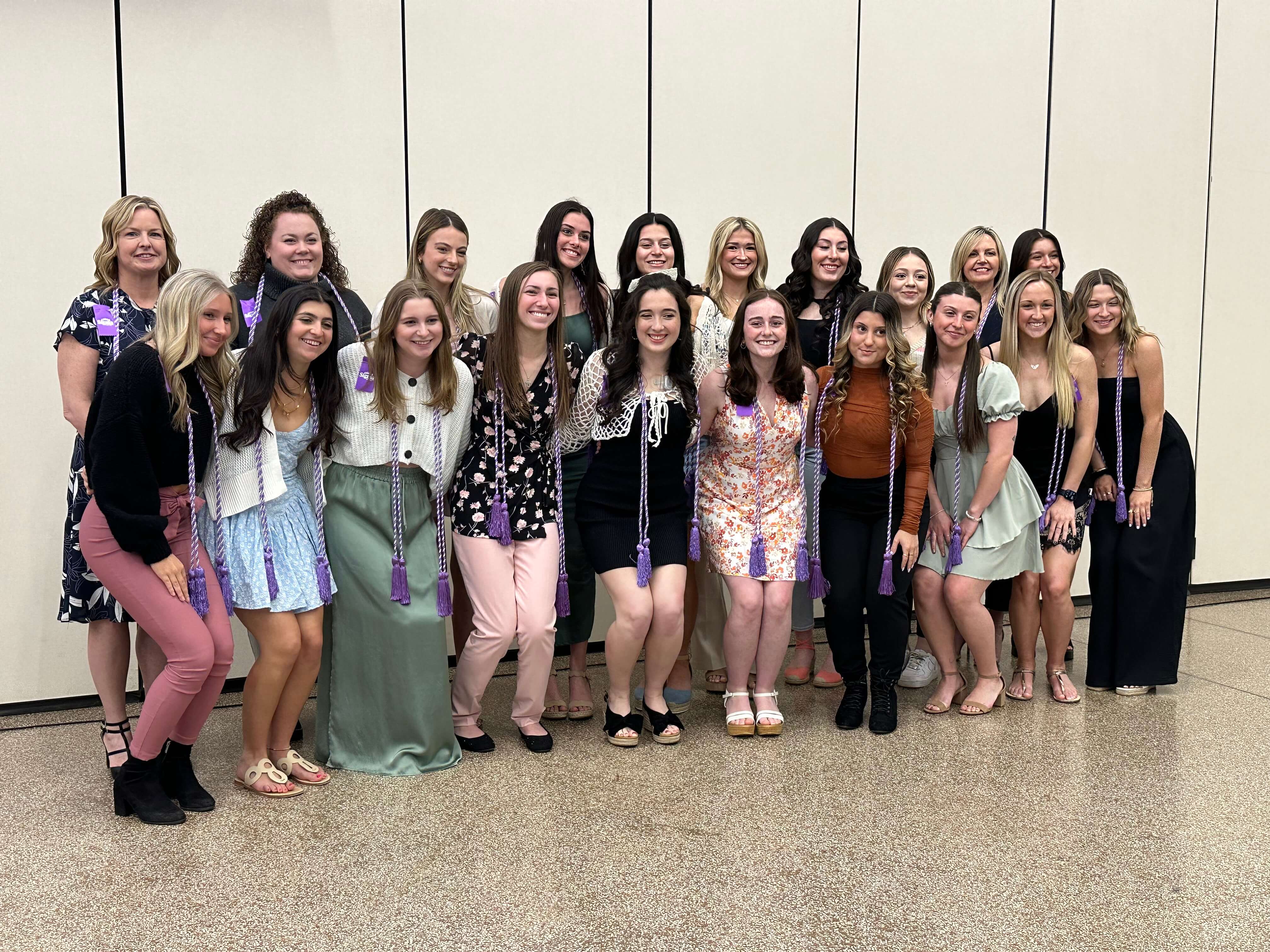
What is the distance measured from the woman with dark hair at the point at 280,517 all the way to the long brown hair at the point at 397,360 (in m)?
0.13

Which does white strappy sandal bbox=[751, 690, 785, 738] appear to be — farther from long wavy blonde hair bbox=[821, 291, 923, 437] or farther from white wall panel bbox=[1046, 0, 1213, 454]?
white wall panel bbox=[1046, 0, 1213, 454]

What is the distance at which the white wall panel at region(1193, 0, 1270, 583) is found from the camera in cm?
596

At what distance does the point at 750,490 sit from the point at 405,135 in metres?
2.14

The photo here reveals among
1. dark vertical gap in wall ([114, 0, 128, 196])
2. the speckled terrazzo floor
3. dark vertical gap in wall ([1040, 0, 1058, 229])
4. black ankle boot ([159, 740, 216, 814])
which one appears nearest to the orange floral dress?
the speckled terrazzo floor

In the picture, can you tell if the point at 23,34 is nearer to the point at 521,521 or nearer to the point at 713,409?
the point at 521,521

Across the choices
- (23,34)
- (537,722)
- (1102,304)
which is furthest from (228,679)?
(1102,304)

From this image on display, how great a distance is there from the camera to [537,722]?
375 cm

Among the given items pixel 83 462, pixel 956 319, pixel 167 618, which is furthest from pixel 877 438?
pixel 83 462

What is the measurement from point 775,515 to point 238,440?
1.75 metres

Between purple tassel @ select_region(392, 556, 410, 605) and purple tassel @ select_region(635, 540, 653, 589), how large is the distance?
753 mm

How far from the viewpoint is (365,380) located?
134 inches

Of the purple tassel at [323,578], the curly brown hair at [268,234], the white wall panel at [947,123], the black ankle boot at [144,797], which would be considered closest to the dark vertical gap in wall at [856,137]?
the white wall panel at [947,123]

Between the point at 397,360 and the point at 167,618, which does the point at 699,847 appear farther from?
the point at 397,360

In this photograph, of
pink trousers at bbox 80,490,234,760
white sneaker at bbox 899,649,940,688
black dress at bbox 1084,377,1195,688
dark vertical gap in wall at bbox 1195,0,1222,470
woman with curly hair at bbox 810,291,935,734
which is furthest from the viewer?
dark vertical gap in wall at bbox 1195,0,1222,470
